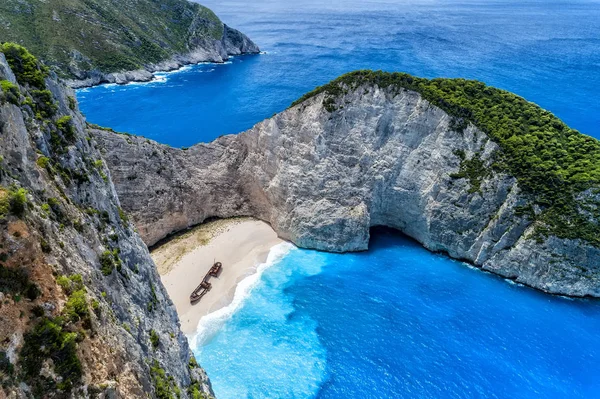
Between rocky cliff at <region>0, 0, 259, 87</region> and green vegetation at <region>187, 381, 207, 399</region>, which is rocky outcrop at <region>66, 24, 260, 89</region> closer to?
rocky cliff at <region>0, 0, 259, 87</region>

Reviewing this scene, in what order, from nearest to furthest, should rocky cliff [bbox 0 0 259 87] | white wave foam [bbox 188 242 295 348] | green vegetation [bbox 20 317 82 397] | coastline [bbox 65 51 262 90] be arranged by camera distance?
green vegetation [bbox 20 317 82 397] < white wave foam [bbox 188 242 295 348] < coastline [bbox 65 51 262 90] < rocky cliff [bbox 0 0 259 87]

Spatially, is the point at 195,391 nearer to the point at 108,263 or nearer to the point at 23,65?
the point at 108,263

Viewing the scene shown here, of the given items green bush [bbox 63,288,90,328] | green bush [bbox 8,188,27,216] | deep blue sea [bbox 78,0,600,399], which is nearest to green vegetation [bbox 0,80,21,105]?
green bush [bbox 8,188,27,216]

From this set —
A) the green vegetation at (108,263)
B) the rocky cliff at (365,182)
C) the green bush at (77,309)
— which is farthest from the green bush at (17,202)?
the rocky cliff at (365,182)

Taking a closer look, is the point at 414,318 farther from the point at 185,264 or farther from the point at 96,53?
the point at 96,53

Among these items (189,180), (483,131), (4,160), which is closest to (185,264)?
(189,180)

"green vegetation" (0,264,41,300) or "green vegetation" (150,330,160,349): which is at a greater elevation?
"green vegetation" (0,264,41,300)

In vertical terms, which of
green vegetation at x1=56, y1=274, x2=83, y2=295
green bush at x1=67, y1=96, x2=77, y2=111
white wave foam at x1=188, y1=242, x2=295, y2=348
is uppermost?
green bush at x1=67, y1=96, x2=77, y2=111

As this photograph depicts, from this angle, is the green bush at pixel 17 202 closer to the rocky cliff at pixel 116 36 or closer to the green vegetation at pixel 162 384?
the green vegetation at pixel 162 384
